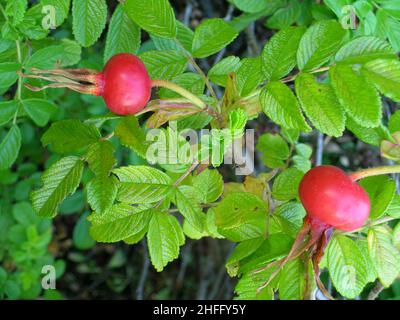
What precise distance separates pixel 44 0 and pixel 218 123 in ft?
1.92

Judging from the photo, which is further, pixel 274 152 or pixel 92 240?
pixel 92 240

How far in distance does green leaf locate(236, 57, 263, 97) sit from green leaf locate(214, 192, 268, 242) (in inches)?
11.3

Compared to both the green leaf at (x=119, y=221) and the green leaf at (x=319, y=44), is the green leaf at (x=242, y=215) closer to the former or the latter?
the green leaf at (x=119, y=221)

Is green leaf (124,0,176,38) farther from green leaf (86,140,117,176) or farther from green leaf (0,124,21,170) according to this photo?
green leaf (0,124,21,170)

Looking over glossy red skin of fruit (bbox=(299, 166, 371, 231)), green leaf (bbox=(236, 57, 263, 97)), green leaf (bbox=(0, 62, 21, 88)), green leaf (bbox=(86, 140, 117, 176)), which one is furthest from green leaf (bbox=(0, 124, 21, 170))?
glossy red skin of fruit (bbox=(299, 166, 371, 231))

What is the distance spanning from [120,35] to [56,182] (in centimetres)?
52

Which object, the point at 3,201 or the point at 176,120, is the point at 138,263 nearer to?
the point at 3,201

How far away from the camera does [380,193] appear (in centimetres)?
138

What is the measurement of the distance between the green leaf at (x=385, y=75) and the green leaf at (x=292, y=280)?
0.45m

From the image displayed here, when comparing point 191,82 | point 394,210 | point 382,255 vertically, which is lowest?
point 382,255

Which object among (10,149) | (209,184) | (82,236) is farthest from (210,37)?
(82,236)

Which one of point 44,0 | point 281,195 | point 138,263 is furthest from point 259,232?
point 138,263

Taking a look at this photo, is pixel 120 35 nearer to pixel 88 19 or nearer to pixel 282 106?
pixel 88 19

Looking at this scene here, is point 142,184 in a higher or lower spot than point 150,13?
lower
